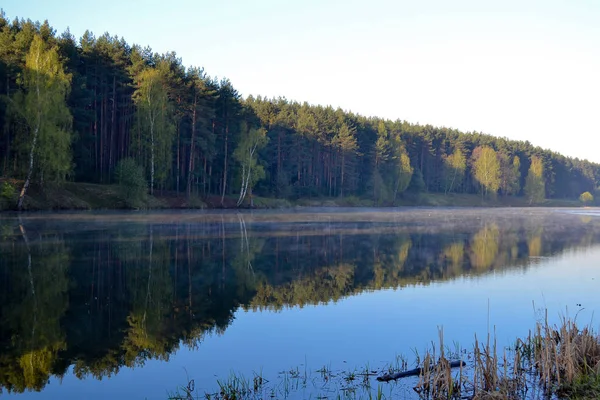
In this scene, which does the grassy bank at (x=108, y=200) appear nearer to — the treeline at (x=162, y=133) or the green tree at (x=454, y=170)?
the treeline at (x=162, y=133)

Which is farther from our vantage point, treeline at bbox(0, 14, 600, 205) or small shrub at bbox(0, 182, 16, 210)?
treeline at bbox(0, 14, 600, 205)

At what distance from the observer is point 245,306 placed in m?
14.2

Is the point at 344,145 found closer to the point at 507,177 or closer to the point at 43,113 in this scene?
the point at 507,177

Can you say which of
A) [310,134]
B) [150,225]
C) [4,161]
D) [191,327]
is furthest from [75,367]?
[310,134]

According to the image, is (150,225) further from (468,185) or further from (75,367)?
(468,185)

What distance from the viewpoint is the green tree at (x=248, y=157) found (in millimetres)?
72188

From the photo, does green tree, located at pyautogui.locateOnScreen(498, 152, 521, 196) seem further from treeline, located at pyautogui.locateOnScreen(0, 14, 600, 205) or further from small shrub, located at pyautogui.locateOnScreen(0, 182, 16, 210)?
small shrub, located at pyautogui.locateOnScreen(0, 182, 16, 210)

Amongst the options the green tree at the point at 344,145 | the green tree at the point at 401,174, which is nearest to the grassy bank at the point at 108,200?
the green tree at the point at 344,145

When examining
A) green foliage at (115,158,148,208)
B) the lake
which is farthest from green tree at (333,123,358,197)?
the lake

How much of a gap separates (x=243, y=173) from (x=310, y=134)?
91.9 feet

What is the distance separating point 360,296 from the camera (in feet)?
51.0

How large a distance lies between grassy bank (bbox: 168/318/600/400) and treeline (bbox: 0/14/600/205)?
148ft

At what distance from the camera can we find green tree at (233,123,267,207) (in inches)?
2842

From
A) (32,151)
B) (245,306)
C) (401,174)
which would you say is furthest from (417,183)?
(245,306)
